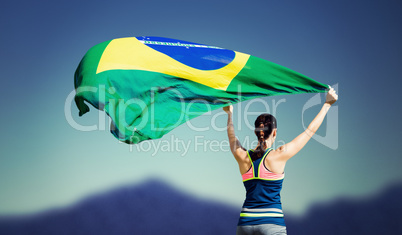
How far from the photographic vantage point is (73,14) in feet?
16.3

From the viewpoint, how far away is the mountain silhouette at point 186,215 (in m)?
4.58

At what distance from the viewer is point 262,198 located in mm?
1602

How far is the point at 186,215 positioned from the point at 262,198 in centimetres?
336

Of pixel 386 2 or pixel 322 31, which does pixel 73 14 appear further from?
pixel 386 2

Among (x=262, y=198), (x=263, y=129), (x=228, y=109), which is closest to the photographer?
(x=262, y=198)

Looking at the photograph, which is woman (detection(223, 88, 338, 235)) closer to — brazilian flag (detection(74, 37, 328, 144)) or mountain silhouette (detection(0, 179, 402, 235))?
brazilian flag (detection(74, 37, 328, 144))

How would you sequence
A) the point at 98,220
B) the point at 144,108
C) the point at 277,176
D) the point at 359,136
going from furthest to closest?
1. the point at 359,136
2. the point at 98,220
3. the point at 144,108
4. the point at 277,176

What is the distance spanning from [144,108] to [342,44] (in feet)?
12.4

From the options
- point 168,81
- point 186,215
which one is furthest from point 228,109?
point 186,215

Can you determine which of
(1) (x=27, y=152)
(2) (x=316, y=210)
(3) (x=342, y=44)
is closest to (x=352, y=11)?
(3) (x=342, y=44)

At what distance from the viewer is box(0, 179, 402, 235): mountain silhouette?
4.58m

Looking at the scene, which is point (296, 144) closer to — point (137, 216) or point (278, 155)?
point (278, 155)

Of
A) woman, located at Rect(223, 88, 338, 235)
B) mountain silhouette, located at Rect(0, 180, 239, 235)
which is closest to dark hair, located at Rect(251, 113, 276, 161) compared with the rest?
woman, located at Rect(223, 88, 338, 235)

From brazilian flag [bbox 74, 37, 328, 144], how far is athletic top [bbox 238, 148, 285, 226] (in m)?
0.65
